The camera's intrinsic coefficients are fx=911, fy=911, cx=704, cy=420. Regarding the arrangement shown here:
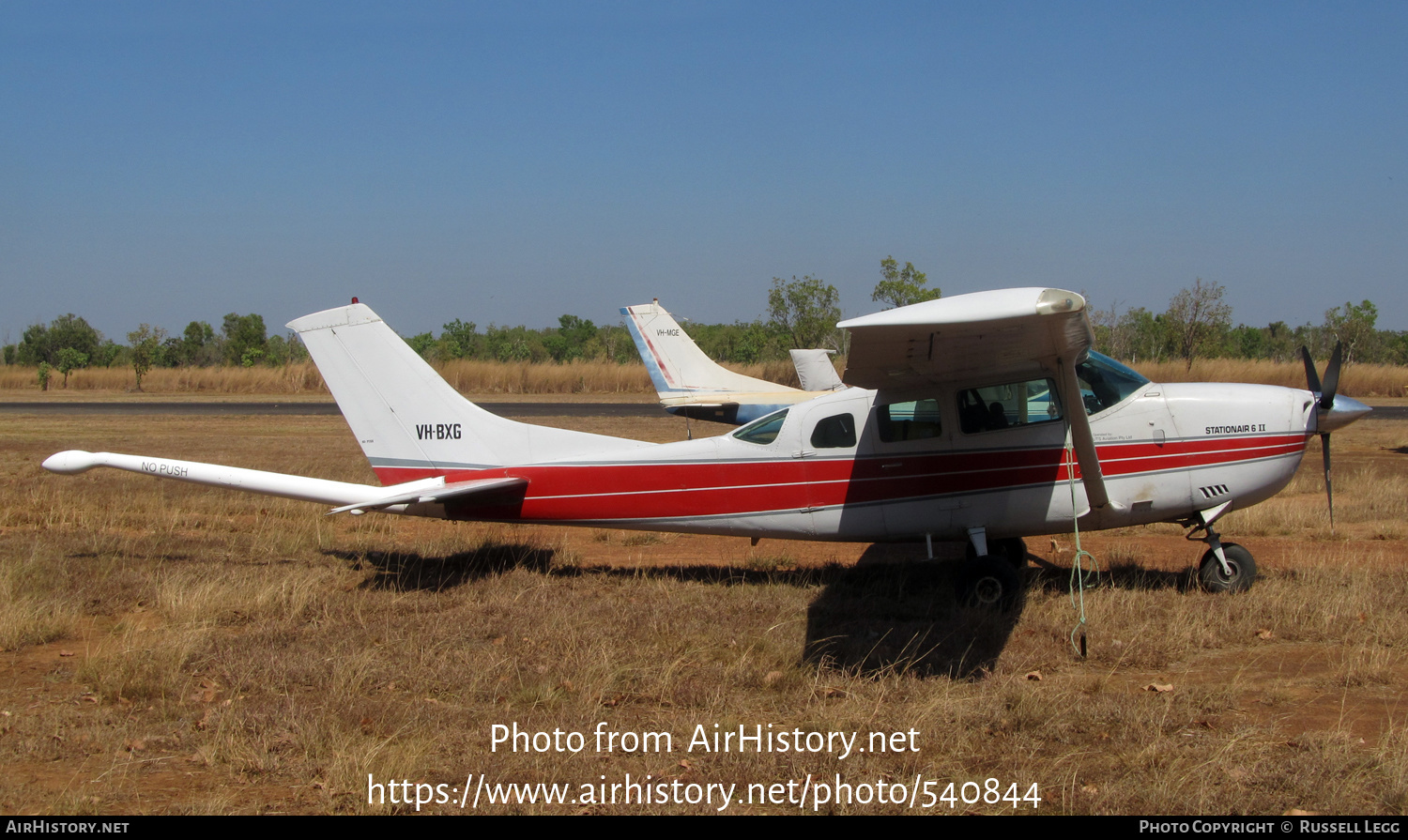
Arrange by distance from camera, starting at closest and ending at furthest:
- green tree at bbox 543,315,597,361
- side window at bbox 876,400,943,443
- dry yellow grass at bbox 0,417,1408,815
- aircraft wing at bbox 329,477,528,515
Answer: dry yellow grass at bbox 0,417,1408,815
aircraft wing at bbox 329,477,528,515
side window at bbox 876,400,943,443
green tree at bbox 543,315,597,361

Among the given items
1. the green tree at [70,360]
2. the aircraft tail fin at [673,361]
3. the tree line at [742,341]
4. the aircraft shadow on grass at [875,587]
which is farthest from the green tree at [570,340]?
the aircraft shadow on grass at [875,587]

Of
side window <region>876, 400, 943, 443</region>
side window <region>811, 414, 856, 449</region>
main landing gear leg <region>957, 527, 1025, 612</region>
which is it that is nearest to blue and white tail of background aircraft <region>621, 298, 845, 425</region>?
side window <region>811, 414, 856, 449</region>

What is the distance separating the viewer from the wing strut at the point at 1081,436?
21.2 feet

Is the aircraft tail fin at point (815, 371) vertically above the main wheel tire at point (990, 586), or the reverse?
the aircraft tail fin at point (815, 371)

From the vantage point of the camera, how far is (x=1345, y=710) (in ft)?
17.5

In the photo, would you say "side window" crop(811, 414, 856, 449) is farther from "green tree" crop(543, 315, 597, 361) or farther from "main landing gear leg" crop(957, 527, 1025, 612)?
"green tree" crop(543, 315, 597, 361)

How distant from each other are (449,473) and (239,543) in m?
3.48

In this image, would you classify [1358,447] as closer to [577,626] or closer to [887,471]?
[887,471]

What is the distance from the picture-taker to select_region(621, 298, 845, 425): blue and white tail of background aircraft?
20219mm

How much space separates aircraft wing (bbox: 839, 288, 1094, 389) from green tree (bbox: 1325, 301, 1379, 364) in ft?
195

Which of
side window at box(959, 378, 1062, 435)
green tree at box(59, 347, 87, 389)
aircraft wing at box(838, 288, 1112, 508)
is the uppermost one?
green tree at box(59, 347, 87, 389)

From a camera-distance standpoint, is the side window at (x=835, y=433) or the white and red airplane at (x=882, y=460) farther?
the side window at (x=835, y=433)

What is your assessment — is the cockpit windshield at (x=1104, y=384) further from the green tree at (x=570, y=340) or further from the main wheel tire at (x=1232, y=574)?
the green tree at (x=570, y=340)

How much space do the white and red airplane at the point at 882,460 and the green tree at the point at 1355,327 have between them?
57680 millimetres
